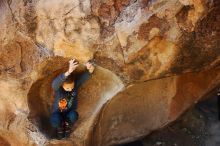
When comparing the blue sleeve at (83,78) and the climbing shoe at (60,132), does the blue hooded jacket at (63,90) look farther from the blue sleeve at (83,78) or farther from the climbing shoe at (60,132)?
the climbing shoe at (60,132)

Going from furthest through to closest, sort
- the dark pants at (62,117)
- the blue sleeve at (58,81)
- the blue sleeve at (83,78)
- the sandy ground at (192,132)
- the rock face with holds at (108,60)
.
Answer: the sandy ground at (192,132) < the dark pants at (62,117) < the blue sleeve at (83,78) < the blue sleeve at (58,81) < the rock face with holds at (108,60)

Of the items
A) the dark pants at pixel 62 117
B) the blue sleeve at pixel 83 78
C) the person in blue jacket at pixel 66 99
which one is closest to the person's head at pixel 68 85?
the person in blue jacket at pixel 66 99

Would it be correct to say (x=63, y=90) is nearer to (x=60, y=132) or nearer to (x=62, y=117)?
(x=62, y=117)

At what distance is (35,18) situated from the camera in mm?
4148

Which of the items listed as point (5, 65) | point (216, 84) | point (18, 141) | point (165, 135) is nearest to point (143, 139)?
point (165, 135)

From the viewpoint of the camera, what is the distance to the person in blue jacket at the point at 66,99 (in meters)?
4.18

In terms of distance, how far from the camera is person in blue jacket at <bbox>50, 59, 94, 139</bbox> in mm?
4180

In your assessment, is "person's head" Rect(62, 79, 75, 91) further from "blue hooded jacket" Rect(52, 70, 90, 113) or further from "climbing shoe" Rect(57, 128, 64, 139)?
"climbing shoe" Rect(57, 128, 64, 139)

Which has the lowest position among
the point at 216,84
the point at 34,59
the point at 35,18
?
the point at 216,84

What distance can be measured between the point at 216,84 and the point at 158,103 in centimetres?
72

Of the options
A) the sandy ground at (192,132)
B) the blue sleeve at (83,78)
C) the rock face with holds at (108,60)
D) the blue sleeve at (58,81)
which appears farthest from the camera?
the sandy ground at (192,132)

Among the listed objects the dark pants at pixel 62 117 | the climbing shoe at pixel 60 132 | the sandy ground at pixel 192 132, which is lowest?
the sandy ground at pixel 192 132

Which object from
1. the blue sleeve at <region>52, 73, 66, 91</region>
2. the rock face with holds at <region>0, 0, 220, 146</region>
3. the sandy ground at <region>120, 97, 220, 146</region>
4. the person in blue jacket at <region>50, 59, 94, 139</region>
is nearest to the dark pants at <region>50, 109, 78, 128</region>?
the person in blue jacket at <region>50, 59, 94, 139</region>

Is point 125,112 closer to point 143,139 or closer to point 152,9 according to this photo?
point 143,139
